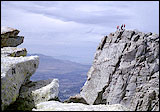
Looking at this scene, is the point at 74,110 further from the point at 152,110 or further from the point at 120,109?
the point at 152,110

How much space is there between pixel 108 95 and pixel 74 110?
56.5m

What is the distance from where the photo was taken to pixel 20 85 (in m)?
21.4

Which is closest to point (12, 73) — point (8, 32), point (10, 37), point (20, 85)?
point (20, 85)

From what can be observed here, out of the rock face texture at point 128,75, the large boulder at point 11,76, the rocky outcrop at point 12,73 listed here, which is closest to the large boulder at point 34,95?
the rocky outcrop at point 12,73

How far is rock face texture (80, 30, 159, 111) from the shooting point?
230ft

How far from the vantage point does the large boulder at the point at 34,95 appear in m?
20.4

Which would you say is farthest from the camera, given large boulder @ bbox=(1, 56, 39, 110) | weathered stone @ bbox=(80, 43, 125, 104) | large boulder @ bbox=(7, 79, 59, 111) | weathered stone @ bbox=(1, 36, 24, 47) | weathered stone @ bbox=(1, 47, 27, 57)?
weathered stone @ bbox=(80, 43, 125, 104)

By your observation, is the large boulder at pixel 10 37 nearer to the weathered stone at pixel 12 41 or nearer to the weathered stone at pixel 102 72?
the weathered stone at pixel 12 41

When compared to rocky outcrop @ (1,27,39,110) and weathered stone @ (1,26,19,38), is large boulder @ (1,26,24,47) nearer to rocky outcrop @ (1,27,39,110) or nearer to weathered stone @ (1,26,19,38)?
weathered stone @ (1,26,19,38)

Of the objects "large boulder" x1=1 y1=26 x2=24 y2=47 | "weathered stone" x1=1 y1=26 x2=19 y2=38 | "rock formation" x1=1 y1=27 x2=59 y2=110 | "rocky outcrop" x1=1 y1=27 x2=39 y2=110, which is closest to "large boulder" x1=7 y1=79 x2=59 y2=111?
"rock formation" x1=1 y1=27 x2=59 y2=110

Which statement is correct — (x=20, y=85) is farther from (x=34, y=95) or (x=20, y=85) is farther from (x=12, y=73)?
(x=12, y=73)

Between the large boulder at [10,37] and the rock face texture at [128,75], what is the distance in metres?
42.8

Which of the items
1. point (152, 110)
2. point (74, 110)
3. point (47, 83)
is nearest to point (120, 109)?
point (74, 110)

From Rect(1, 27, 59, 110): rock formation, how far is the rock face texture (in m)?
48.0
